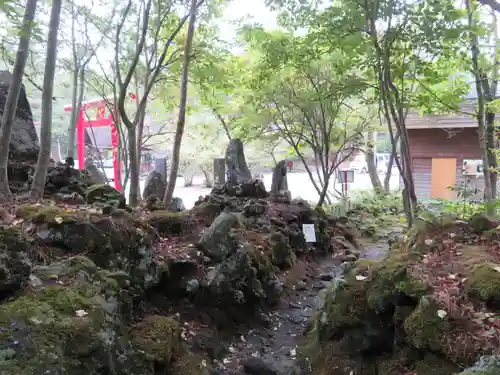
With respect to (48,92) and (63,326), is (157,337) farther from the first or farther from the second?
(48,92)

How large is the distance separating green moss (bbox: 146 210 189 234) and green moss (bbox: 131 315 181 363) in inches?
82.3

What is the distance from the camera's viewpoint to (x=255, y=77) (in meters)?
11.7

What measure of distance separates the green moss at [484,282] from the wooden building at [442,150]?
10.2m

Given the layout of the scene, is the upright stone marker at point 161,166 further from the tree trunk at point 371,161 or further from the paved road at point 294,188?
the tree trunk at point 371,161

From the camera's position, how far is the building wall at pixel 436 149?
13500mm

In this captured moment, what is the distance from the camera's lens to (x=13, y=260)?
3188 mm

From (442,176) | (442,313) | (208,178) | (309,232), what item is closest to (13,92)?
(442,313)

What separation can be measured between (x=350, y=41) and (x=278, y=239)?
12.9ft

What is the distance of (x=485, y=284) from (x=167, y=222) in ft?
14.8

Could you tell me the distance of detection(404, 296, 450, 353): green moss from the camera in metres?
3.27

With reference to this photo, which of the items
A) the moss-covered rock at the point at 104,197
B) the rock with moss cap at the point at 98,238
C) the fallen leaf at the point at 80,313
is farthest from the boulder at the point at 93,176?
the fallen leaf at the point at 80,313

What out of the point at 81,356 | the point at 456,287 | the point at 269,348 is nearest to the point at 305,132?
the point at 269,348

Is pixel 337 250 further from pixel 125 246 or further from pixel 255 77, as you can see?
pixel 125 246

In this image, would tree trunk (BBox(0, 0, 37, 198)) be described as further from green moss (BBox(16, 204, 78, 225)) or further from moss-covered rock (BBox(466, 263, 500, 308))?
moss-covered rock (BBox(466, 263, 500, 308))
